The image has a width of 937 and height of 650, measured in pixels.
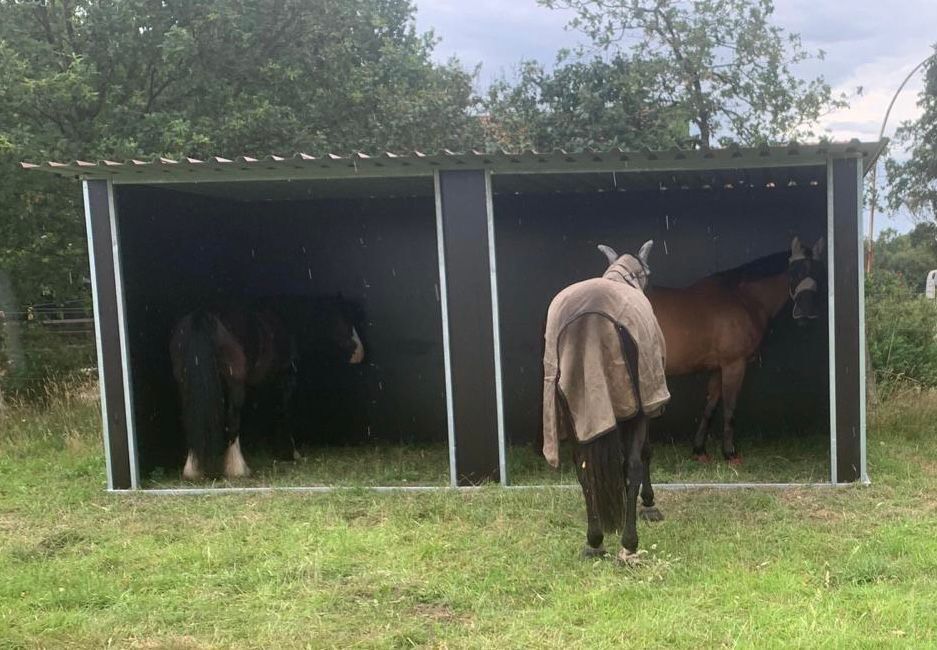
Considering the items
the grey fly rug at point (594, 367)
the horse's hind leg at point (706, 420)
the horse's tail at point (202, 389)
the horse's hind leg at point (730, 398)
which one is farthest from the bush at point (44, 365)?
the horse's hind leg at point (730, 398)

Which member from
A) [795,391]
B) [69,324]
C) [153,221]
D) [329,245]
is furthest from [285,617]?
[69,324]

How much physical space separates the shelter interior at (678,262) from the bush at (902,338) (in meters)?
1.82

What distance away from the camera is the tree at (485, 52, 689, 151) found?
11914 millimetres

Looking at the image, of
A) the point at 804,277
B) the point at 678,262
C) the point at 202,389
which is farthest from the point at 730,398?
the point at 202,389

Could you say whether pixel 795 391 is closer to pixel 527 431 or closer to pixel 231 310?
pixel 527 431

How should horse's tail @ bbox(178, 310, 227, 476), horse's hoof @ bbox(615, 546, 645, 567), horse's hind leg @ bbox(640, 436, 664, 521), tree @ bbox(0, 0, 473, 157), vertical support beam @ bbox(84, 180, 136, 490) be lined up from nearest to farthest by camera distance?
1. horse's hoof @ bbox(615, 546, 645, 567)
2. horse's hind leg @ bbox(640, 436, 664, 521)
3. vertical support beam @ bbox(84, 180, 136, 490)
4. horse's tail @ bbox(178, 310, 227, 476)
5. tree @ bbox(0, 0, 473, 157)

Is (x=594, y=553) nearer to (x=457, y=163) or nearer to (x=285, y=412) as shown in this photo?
(x=457, y=163)

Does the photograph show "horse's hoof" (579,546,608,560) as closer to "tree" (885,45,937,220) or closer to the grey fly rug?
the grey fly rug

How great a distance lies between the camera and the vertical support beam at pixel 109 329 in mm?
5590

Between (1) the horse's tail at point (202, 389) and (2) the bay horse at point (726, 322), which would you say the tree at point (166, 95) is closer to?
(1) the horse's tail at point (202, 389)

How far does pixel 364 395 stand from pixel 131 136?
4776mm

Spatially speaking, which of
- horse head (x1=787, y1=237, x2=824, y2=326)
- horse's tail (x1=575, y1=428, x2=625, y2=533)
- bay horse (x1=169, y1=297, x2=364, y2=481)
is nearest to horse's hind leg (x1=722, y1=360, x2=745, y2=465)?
horse head (x1=787, y1=237, x2=824, y2=326)

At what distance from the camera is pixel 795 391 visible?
7289mm

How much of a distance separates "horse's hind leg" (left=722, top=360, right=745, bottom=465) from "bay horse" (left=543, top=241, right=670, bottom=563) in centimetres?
269
